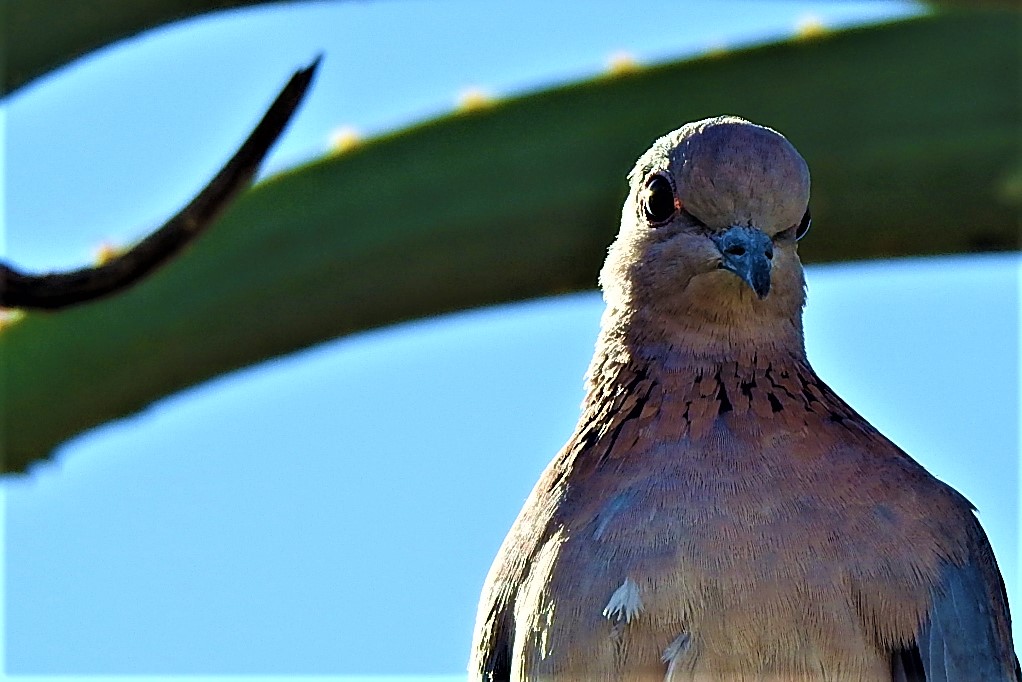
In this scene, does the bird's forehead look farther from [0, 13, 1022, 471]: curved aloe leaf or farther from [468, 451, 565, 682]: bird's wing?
[0, 13, 1022, 471]: curved aloe leaf

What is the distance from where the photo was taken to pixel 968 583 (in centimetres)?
380

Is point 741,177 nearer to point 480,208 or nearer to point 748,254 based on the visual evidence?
point 748,254

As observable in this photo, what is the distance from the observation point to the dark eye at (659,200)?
407 cm

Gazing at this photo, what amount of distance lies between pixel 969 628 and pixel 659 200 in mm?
1199

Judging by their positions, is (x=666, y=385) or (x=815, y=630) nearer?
(x=815, y=630)

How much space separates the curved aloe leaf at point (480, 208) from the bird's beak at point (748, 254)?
38.3 inches

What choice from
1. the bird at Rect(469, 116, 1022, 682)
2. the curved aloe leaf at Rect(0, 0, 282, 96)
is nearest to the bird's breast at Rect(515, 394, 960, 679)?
the bird at Rect(469, 116, 1022, 682)

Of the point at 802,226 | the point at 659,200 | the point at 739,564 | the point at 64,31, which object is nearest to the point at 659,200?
the point at 659,200

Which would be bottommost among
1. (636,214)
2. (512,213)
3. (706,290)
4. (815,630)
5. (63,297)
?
(815,630)

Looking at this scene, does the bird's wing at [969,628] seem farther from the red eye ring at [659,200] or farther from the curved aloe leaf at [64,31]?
the curved aloe leaf at [64,31]

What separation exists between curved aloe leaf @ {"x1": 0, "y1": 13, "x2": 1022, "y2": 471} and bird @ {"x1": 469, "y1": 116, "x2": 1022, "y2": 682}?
78cm

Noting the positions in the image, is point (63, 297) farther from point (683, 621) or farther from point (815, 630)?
point (815, 630)

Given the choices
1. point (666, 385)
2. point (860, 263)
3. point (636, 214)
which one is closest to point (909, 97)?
point (860, 263)

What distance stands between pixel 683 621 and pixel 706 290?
0.84 meters
